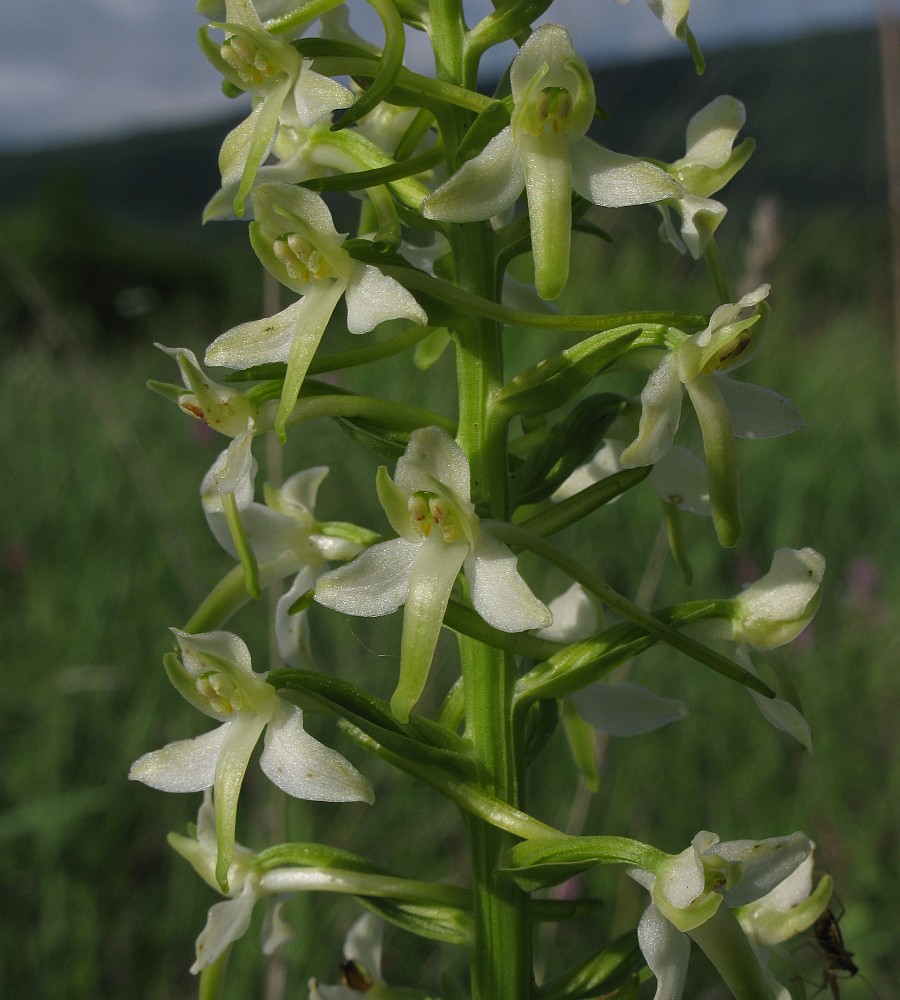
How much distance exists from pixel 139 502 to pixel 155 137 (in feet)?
246

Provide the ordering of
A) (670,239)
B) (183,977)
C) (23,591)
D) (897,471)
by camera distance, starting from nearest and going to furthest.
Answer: (670,239) < (183,977) < (23,591) < (897,471)

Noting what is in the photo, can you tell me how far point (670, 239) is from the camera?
136 cm

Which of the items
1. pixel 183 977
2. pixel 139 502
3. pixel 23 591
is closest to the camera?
pixel 183 977

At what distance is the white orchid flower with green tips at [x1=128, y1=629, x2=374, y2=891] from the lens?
120 cm

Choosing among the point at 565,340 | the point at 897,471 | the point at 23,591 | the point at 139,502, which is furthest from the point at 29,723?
the point at 897,471

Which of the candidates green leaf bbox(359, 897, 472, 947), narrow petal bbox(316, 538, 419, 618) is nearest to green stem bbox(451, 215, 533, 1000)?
green leaf bbox(359, 897, 472, 947)

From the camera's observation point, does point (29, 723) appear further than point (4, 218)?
No

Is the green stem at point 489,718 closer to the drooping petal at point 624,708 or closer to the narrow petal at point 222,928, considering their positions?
the drooping petal at point 624,708

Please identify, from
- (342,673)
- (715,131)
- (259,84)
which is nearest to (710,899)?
(715,131)

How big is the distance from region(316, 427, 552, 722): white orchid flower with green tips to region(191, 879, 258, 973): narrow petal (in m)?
0.41

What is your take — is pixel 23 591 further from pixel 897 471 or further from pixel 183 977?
pixel 897 471

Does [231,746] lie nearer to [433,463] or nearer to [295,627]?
[295,627]

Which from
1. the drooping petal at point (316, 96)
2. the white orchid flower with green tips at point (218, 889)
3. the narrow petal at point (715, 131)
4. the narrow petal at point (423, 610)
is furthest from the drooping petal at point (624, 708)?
the drooping petal at point (316, 96)

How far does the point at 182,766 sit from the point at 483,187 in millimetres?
735
